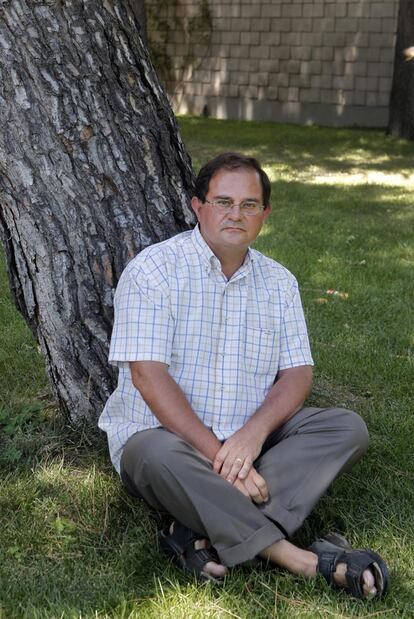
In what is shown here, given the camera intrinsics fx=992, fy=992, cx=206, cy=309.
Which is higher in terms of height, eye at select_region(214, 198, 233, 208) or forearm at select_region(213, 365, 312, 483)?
eye at select_region(214, 198, 233, 208)

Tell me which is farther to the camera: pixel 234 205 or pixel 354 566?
pixel 234 205

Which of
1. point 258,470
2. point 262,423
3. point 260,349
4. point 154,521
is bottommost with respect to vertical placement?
point 154,521

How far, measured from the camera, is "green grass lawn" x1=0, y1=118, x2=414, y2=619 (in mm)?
3093

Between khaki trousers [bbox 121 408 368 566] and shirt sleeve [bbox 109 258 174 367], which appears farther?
shirt sleeve [bbox 109 258 174 367]

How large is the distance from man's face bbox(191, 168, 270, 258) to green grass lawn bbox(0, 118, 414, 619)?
41.3 inches

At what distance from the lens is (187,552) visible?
329cm

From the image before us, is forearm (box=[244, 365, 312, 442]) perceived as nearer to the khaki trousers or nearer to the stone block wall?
the khaki trousers

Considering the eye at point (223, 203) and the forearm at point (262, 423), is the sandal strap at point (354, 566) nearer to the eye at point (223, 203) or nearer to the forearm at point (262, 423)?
the forearm at point (262, 423)

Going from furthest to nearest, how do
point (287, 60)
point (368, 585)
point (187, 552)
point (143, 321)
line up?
point (287, 60)
point (143, 321)
point (187, 552)
point (368, 585)

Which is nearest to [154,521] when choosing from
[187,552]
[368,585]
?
[187,552]

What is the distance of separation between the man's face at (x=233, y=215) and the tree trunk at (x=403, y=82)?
38.2 ft

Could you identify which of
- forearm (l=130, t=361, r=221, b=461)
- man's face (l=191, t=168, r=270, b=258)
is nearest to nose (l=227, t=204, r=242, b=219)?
man's face (l=191, t=168, r=270, b=258)

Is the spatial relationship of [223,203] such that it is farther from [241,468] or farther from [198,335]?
[241,468]

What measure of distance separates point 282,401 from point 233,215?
69 centimetres
